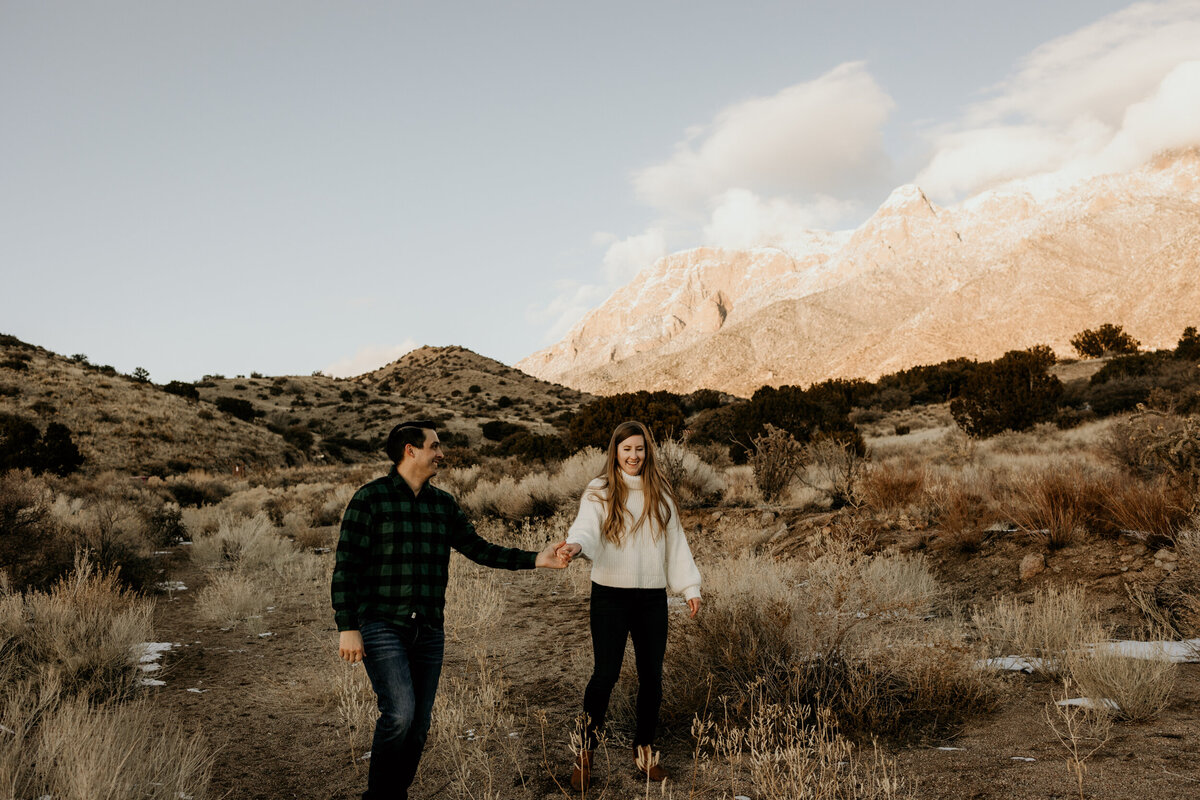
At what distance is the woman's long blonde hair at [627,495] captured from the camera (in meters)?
3.50

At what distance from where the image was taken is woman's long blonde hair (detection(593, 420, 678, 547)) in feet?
11.5

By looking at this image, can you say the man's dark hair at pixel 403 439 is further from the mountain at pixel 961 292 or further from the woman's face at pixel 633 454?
the mountain at pixel 961 292

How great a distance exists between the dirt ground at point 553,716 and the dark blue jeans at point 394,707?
85 cm

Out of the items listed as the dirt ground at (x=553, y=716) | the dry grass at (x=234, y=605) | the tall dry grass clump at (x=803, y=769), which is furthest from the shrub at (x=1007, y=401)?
the dry grass at (x=234, y=605)

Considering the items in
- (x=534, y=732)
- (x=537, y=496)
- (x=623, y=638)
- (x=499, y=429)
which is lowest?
(x=534, y=732)

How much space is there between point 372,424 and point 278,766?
4124 centimetres

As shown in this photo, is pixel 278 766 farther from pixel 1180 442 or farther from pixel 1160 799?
pixel 1180 442

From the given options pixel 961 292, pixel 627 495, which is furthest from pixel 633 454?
pixel 961 292

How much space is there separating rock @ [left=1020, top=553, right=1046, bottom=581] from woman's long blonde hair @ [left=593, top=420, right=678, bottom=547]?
4.58 metres

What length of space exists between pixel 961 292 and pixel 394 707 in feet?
270

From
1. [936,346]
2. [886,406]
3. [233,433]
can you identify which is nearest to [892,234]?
A: [936,346]

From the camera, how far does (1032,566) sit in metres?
6.39

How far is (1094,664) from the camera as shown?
3967 mm

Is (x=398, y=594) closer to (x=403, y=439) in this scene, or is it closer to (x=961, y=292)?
(x=403, y=439)
